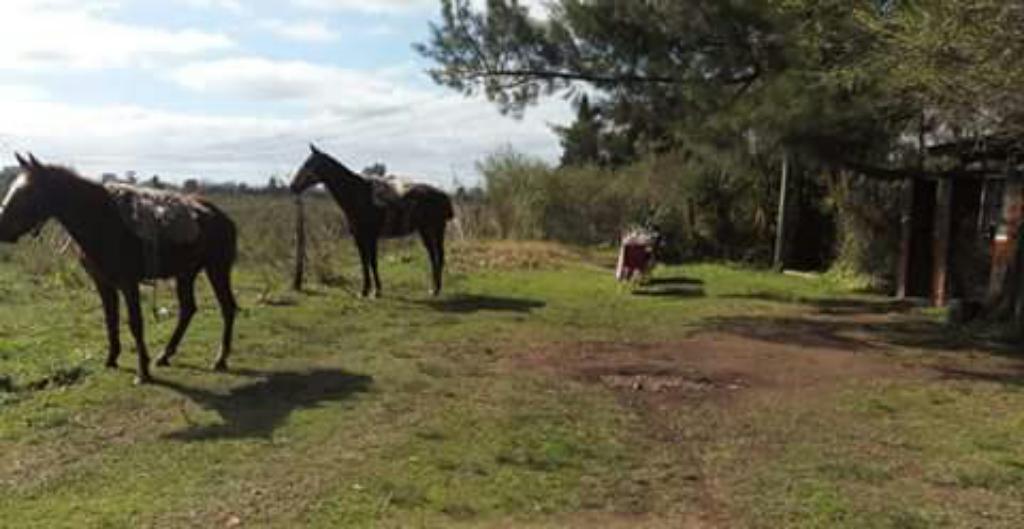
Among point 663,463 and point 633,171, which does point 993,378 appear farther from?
point 633,171

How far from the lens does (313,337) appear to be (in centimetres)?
1178

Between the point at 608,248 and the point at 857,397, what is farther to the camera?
the point at 608,248

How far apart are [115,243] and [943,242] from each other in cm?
1162

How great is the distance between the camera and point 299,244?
16078 mm

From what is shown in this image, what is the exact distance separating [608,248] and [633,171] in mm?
2323

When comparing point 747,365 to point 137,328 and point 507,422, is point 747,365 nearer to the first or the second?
point 507,422

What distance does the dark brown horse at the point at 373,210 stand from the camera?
15734mm

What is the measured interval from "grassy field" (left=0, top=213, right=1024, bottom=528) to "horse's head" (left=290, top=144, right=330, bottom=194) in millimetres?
1884

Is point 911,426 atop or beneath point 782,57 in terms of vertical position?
beneath

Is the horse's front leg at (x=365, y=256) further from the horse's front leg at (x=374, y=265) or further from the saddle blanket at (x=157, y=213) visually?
the saddle blanket at (x=157, y=213)

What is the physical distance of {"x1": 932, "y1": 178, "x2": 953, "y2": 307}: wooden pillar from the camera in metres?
16.2

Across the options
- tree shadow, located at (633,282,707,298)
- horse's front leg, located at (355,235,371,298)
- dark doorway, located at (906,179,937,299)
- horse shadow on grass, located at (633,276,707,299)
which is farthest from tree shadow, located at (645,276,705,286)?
horse's front leg, located at (355,235,371,298)

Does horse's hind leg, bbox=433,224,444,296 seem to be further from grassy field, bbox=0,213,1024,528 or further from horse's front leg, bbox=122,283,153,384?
horse's front leg, bbox=122,283,153,384

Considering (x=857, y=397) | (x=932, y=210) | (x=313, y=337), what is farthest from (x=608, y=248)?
(x=857, y=397)
